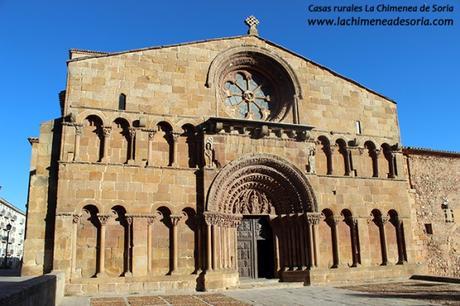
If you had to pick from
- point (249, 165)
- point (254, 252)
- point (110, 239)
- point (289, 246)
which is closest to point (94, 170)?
point (110, 239)

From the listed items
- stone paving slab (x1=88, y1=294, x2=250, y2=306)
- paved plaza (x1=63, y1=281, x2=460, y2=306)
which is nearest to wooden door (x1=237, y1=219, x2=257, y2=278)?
paved plaza (x1=63, y1=281, x2=460, y2=306)

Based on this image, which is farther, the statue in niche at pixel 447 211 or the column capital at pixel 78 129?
the statue in niche at pixel 447 211

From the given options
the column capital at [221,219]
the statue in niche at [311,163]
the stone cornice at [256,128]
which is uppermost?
the stone cornice at [256,128]

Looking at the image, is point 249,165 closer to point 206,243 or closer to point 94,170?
point 206,243

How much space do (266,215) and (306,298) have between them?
4716 millimetres

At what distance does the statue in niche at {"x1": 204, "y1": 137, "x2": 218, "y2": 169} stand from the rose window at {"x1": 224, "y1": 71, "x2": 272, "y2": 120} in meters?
2.16


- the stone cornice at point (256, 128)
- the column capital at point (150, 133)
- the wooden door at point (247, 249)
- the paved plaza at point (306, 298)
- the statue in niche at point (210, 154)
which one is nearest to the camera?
the paved plaza at point (306, 298)

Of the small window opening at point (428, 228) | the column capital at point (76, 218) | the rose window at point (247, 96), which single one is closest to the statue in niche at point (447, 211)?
Result: the small window opening at point (428, 228)

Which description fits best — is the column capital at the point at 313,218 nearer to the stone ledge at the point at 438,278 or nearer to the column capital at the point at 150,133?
the stone ledge at the point at 438,278

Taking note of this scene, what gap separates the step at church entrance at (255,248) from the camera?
48.1 ft

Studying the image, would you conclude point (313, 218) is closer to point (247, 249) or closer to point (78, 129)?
point (247, 249)

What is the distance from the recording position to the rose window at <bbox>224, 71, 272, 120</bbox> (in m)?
16.0

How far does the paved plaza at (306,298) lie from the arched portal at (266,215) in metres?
1.98

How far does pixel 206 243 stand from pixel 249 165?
3.09m
